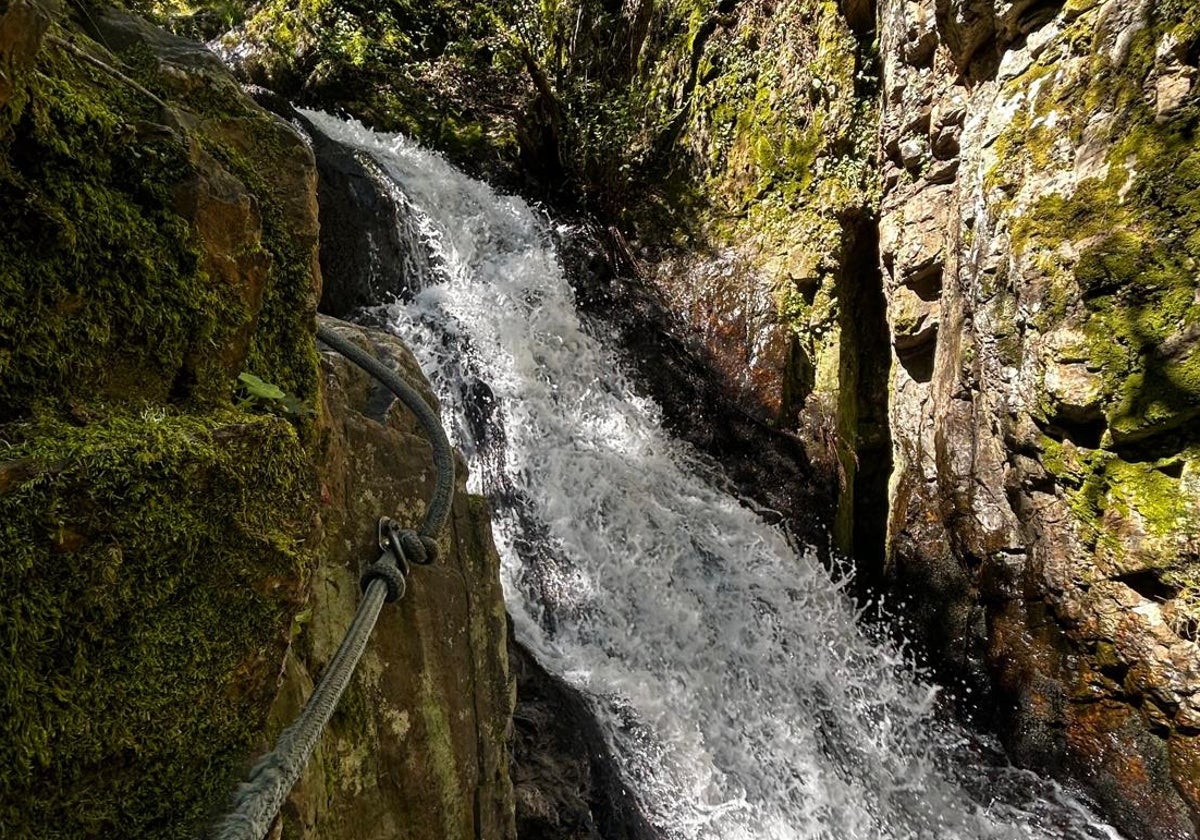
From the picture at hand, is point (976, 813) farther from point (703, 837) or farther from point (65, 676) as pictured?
point (65, 676)

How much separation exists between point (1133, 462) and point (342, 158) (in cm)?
735

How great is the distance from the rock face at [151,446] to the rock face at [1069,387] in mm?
4771

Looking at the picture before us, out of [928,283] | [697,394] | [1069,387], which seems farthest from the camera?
[697,394]

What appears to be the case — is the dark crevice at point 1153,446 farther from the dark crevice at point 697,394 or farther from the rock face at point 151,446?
the rock face at point 151,446

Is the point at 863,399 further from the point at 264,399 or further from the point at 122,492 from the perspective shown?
the point at 122,492

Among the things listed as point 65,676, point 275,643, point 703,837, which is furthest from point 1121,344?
point 65,676

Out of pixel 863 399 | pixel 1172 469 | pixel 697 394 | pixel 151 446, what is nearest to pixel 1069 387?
pixel 1172 469

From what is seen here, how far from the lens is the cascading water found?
3988 mm

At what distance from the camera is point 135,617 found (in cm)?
81

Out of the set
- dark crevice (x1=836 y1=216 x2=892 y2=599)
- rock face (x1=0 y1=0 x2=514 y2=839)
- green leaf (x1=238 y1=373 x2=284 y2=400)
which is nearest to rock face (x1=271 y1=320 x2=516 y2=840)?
rock face (x1=0 y1=0 x2=514 y2=839)

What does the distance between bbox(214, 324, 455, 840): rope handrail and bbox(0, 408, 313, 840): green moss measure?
0.11 m

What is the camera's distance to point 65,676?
731 millimetres

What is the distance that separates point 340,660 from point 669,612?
4.17m

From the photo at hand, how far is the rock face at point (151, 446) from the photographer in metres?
0.74
